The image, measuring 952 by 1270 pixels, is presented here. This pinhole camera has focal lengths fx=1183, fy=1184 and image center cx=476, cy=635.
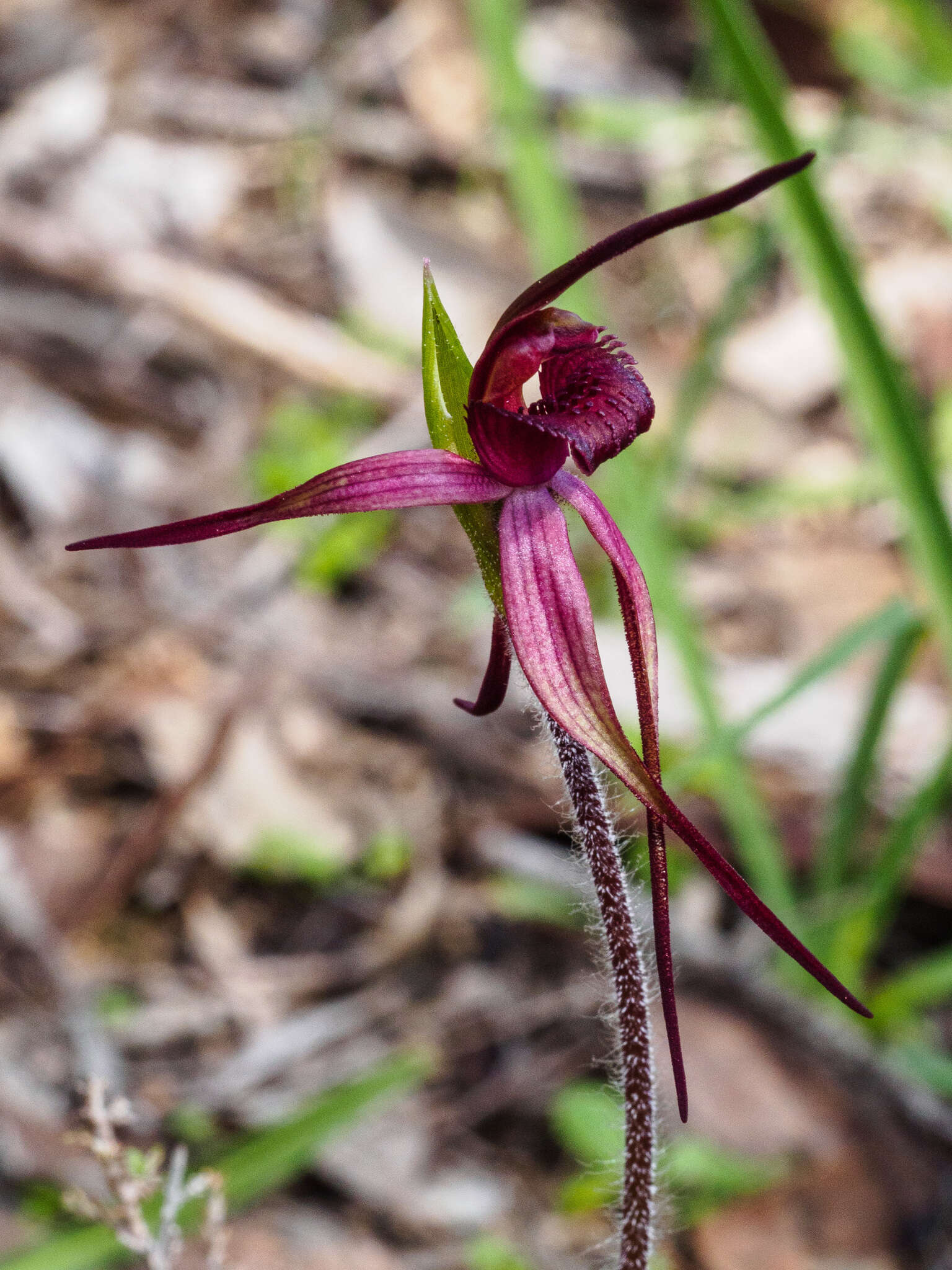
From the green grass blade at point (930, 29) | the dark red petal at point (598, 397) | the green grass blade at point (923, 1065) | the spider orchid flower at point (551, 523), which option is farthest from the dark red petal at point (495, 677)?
the green grass blade at point (930, 29)

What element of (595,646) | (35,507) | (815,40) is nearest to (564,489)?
(595,646)

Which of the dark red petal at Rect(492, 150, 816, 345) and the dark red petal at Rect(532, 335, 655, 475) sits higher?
the dark red petal at Rect(532, 335, 655, 475)

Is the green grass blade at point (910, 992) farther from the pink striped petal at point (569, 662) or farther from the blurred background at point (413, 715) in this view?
the pink striped petal at point (569, 662)

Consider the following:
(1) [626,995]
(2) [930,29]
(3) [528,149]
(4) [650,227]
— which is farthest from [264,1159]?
(2) [930,29]

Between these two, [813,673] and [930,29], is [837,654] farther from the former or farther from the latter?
[930,29]

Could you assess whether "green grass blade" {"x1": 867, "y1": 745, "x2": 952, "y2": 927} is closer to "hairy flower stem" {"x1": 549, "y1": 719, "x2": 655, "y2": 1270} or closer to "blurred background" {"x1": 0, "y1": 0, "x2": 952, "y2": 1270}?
"blurred background" {"x1": 0, "y1": 0, "x2": 952, "y2": 1270}

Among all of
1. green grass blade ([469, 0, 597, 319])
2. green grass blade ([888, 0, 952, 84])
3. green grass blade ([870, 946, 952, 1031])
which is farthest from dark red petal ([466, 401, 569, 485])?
green grass blade ([888, 0, 952, 84])
